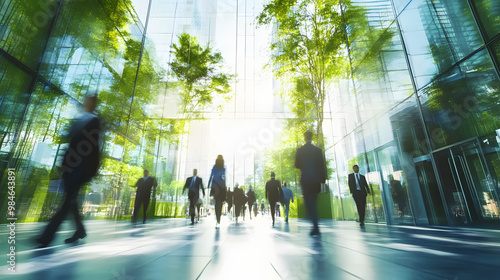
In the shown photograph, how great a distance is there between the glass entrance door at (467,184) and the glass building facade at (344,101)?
1.1 inches

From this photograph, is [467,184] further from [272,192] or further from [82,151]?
[82,151]

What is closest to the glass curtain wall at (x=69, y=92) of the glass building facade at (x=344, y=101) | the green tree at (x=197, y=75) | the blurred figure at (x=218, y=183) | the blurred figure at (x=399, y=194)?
the glass building facade at (x=344, y=101)

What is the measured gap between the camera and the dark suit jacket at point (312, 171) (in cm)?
458

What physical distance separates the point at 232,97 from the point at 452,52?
1219cm

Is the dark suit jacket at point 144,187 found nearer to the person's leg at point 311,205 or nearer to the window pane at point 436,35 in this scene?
the person's leg at point 311,205

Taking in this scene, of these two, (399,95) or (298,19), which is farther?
(298,19)

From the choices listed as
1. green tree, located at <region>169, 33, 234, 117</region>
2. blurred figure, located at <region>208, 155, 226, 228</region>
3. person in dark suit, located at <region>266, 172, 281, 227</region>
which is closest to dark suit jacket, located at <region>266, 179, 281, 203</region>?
person in dark suit, located at <region>266, 172, 281, 227</region>

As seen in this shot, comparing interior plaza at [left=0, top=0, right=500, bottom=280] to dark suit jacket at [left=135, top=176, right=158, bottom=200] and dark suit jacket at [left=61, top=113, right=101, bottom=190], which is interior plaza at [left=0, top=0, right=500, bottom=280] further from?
dark suit jacket at [left=135, top=176, right=158, bottom=200]

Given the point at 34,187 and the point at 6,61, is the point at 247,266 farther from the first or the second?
the point at 6,61

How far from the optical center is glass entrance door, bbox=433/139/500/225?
16.8 ft

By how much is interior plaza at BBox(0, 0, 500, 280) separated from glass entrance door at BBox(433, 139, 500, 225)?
3cm

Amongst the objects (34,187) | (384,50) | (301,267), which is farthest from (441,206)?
(34,187)

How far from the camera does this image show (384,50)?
7.81 meters

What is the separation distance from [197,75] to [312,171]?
11.0m
